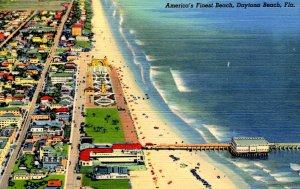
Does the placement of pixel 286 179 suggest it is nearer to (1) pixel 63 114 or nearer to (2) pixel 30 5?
(1) pixel 63 114

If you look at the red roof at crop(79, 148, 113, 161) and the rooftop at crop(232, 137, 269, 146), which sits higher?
the rooftop at crop(232, 137, 269, 146)

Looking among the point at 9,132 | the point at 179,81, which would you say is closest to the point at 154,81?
the point at 179,81

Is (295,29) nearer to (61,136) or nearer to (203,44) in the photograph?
(203,44)

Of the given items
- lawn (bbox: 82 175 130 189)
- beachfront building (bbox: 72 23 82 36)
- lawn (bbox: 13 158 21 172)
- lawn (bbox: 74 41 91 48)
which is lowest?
lawn (bbox: 82 175 130 189)

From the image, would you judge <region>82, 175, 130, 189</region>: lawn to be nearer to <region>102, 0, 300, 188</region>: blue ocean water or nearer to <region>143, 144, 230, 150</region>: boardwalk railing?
<region>143, 144, 230, 150</region>: boardwalk railing

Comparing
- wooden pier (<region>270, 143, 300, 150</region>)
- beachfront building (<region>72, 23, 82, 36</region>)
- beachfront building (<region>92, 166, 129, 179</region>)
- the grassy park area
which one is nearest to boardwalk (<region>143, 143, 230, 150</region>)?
wooden pier (<region>270, 143, 300, 150</region>)

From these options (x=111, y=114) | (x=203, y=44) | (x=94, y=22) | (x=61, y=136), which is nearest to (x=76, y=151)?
(x=61, y=136)

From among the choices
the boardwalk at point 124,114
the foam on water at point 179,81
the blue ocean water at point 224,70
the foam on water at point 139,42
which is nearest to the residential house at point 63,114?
the boardwalk at point 124,114
